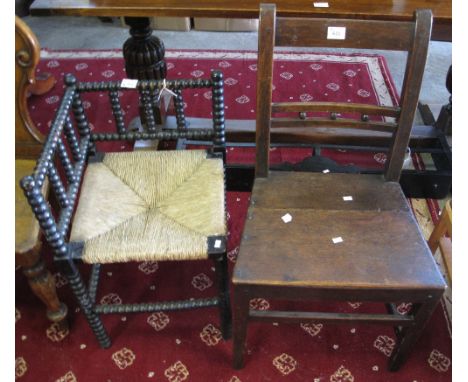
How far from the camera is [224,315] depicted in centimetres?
138

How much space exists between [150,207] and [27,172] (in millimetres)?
468

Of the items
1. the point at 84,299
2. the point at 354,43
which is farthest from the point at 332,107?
the point at 84,299

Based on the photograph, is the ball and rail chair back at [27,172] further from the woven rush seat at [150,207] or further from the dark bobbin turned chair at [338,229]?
the dark bobbin turned chair at [338,229]

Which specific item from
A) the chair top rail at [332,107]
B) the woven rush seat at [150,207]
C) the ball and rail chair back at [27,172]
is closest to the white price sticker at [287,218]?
the woven rush seat at [150,207]

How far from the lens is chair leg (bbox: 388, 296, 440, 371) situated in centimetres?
112

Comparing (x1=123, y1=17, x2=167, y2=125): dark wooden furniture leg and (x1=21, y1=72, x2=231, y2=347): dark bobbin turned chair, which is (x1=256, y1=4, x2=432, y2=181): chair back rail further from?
(x1=123, y1=17, x2=167, y2=125): dark wooden furniture leg

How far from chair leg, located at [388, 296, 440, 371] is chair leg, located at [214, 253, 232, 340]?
1.77 ft

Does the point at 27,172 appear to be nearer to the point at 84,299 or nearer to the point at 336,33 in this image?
the point at 84,299

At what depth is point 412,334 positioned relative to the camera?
4.02ft

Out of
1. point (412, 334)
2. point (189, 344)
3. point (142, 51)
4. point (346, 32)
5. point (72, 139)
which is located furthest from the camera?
point (142, 51)

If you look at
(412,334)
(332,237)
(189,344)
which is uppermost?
(332,237)

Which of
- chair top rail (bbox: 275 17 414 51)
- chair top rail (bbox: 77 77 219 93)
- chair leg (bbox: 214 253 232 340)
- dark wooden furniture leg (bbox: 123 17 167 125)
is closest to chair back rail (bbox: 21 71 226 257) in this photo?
chair top rail (bbox: 77 77 219 93)

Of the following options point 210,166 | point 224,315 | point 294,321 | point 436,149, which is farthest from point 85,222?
point 436,149

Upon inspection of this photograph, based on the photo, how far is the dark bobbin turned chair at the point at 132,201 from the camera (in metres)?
1.13
